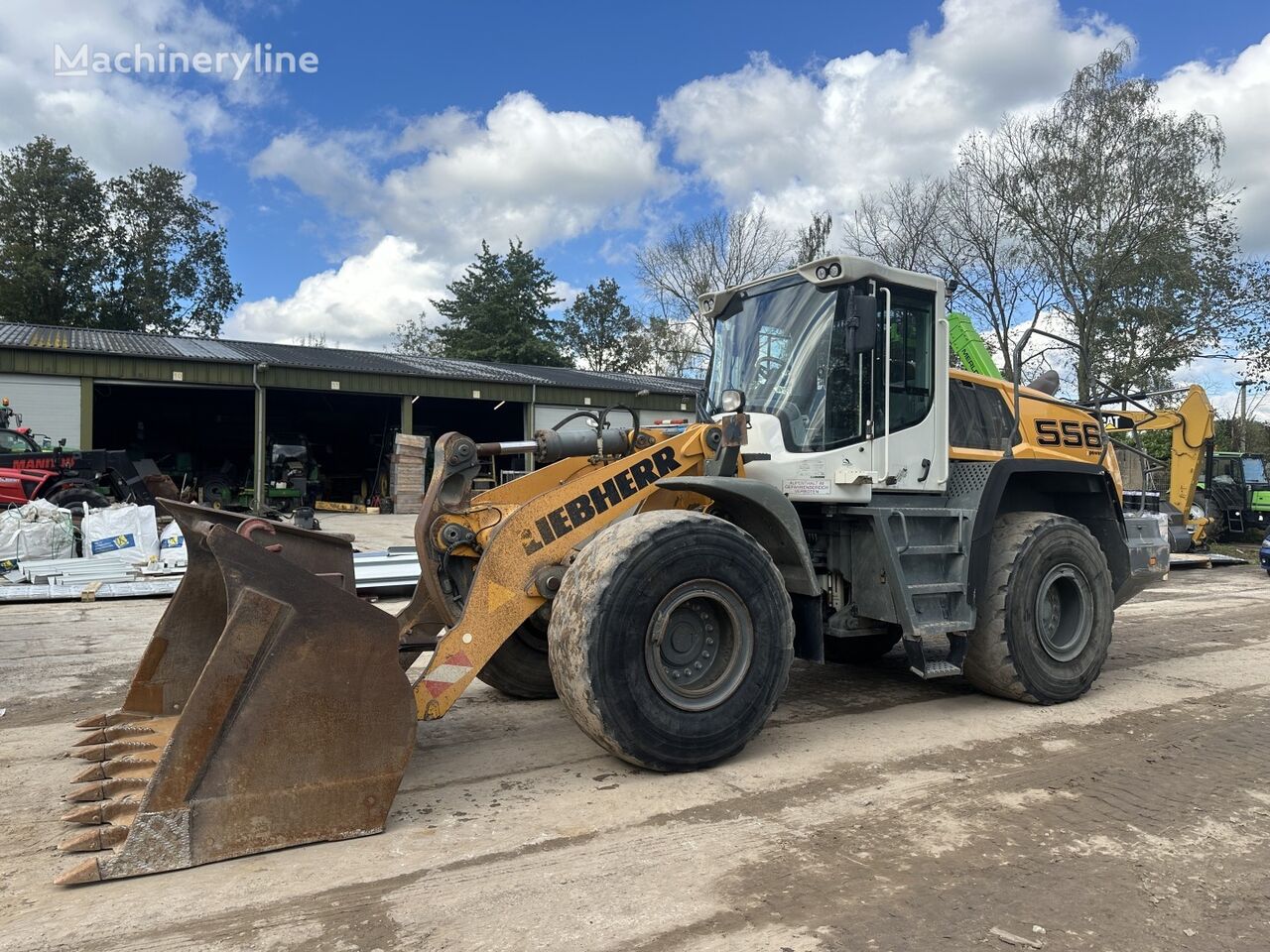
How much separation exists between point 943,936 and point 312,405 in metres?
31.6

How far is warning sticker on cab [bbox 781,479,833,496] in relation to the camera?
203 inches

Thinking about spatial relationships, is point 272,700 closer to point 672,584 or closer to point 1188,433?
point 672,584

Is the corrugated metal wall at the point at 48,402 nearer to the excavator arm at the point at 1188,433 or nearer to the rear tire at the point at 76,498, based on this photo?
the rear tire at the point at 76,498

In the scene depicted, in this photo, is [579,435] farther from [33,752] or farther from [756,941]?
[33,752]

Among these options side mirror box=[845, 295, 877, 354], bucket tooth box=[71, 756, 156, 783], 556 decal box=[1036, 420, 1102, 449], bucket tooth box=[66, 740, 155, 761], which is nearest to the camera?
bucket tooth box=[71, 756, 156, 783]

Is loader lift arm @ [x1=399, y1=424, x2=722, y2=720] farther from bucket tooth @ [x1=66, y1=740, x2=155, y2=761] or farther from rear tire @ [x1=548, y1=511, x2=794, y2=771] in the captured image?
bucket tooth @ [x1=66, y1=740, x2=155, y2=761]

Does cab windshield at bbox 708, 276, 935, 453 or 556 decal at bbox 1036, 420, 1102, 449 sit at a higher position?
cab windshield at bbox 708, 276, 935, 453

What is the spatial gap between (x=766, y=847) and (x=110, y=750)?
3.08 metres

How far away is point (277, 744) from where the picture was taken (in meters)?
3.28

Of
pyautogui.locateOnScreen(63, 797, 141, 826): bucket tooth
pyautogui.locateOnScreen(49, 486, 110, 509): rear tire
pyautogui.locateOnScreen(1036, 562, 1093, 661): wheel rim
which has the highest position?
pyautogui.locateOnScreen(49, 486, 110, 509): rear tire

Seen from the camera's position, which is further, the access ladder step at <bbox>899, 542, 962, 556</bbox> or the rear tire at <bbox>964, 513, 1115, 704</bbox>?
the rear tire at <bbox>964, 513, 1115, 704</bbox>

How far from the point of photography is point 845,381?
17.1 ft

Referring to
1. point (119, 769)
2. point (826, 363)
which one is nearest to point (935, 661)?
point (826, 363)

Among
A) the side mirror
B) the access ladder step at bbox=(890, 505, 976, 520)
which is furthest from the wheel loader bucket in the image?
the access ladder step at bbox=(890, 505, 976, 520)
